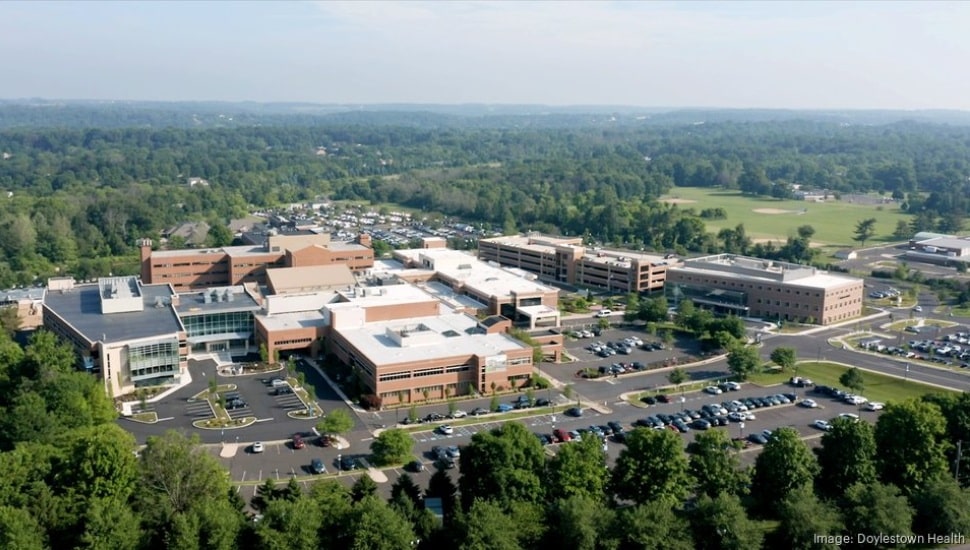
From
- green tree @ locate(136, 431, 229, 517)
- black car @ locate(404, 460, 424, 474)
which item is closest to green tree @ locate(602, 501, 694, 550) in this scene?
black car @ locate(404, 460, 424, 474)

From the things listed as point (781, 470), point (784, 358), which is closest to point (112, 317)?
point (781, 470)

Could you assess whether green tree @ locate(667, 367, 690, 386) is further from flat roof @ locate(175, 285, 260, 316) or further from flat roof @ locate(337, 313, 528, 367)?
flat roof @ locate(175, 285, 260, 316)

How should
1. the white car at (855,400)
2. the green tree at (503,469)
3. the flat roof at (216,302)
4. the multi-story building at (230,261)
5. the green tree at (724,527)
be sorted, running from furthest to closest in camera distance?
the multi-story building at (230,261)
the flat roof at (216,302)
the white car at (855,400)
the green tree at (503,469)
the green tree at (724,527)

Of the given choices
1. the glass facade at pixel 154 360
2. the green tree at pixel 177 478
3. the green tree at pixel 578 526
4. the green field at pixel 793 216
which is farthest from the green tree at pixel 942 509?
the green field at pixel 793 216

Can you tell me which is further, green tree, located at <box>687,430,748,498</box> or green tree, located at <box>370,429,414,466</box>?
green tree, located at <box>370,429,414,466</box>

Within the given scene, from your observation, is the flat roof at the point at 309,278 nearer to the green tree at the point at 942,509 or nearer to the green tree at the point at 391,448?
the green tree at the point at 391,448
